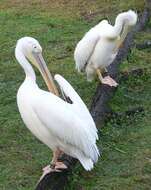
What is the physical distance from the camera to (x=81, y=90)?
7.32m

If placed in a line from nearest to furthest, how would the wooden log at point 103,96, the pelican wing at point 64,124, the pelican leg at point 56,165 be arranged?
1. the pelican wing at point 64,124
2. the pelican leg at point 56,165
3. the wooden log at point 103,96

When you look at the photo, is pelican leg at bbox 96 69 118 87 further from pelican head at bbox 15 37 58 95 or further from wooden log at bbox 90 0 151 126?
pelican head at bbox 15 37 58 95

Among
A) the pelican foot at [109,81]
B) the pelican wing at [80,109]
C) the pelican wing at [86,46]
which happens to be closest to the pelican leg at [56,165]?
the pelican wing at [80,109]

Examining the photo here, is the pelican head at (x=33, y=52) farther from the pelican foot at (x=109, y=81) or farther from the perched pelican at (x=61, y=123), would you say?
the pelican foot at (x=109, y=81)

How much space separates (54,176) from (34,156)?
904 millimetres

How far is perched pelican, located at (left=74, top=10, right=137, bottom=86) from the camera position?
653cm

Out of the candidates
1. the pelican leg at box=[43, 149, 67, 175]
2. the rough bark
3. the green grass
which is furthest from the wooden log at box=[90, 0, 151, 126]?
the pelican leg at box=[43, 149, 67, 175]

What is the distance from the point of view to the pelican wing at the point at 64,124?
15.3ft

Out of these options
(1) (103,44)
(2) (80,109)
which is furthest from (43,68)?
(1) (103,44)

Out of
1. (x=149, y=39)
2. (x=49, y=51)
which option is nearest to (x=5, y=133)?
(x=49, y=51)

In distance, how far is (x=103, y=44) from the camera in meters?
6.64

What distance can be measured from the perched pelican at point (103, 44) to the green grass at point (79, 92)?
16.2 inches

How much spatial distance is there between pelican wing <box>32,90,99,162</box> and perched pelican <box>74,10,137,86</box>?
1.72 m

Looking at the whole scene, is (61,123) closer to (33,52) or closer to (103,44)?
(33,52)
